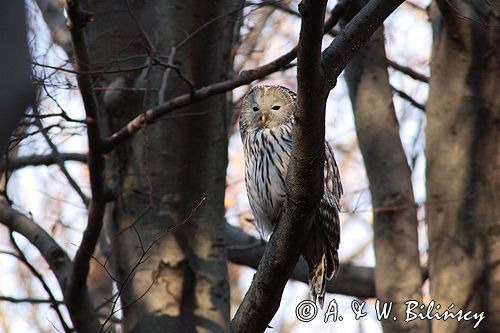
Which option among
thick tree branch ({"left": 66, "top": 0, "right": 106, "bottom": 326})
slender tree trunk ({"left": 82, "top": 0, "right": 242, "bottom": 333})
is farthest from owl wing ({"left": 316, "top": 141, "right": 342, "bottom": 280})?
thick tree branch ({"left": 66, "top": 0, "right": 106, "bottom": 326})

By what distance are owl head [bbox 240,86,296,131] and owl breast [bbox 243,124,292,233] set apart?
4.5 inches

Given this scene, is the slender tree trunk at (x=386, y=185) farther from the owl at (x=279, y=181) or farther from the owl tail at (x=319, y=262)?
the owl tail at (x=319, y=262)

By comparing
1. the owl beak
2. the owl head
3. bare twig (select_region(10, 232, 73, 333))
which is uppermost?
the owl head

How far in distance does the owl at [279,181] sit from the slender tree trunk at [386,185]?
680 millimetres

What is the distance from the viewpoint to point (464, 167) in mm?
5730

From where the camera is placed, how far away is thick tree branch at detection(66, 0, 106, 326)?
4129 millimetres

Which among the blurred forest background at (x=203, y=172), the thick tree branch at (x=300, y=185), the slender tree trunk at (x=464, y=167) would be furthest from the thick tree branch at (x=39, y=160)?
the slender tree trunk at (x=464, y=167)

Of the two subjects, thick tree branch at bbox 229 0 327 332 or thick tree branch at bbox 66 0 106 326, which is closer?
thick tree branch at bbox 229 0 327 332

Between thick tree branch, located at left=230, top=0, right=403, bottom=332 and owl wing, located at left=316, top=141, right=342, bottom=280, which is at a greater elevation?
owl wing, located at left=316, top=141, right=342, bottom=280

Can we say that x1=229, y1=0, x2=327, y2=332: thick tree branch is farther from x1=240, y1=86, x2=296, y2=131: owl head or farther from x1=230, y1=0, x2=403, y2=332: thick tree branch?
x1=240, y1=86, x2=296, y2=131: owl head

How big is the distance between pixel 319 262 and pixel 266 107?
1.25 metres

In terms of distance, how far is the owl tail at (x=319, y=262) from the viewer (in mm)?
5068

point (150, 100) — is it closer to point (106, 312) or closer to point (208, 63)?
point (208, 63)

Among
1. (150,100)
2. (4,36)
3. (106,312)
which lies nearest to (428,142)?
(150,100)
